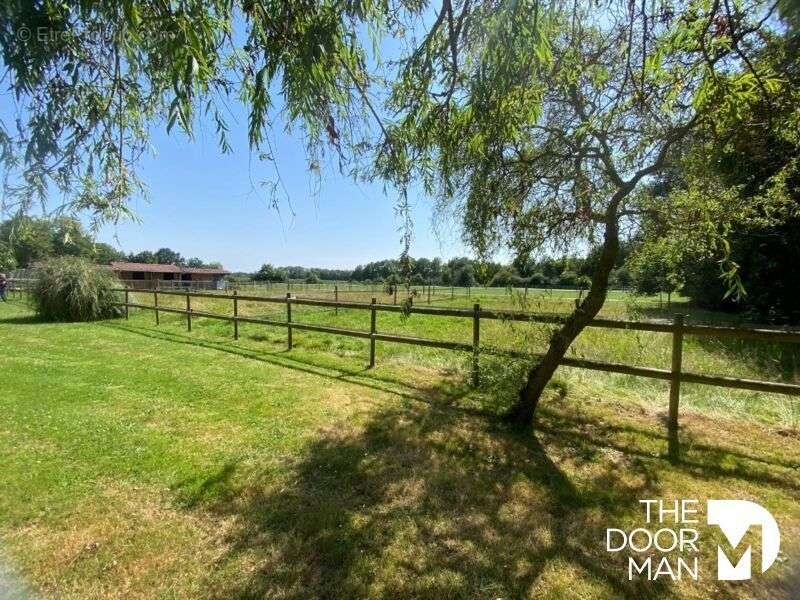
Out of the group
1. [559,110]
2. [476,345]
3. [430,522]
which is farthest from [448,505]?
[559,110]

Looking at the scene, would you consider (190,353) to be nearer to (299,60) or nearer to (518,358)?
(518,358)

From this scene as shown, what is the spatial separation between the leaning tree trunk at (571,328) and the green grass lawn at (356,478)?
28cm

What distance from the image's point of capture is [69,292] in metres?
12.4

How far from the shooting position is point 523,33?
1599 mm

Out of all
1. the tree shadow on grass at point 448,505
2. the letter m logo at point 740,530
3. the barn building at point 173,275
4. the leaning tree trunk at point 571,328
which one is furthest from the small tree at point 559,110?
the barn building at point 173,275

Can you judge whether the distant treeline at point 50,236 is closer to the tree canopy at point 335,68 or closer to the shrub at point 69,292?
the tree canopy at point 335,68

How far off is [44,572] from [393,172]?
9.10 ft

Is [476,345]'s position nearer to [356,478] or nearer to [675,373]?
[675,373]

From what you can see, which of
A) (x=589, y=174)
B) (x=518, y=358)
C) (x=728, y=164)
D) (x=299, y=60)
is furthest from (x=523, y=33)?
(x=728, y=164)

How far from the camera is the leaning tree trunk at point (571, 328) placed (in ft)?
12.8

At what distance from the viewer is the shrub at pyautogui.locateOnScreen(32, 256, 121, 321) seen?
12320mm

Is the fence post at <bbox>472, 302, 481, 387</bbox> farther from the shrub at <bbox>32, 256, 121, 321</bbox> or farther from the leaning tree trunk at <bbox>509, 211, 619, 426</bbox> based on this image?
the shrub at <bbox>32, 256, 121, 321</bbox>

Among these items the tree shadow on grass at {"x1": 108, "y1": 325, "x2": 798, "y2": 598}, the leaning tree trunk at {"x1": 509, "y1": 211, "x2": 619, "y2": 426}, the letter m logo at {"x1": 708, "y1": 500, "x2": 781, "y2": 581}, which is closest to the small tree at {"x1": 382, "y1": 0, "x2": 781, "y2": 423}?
the leaning tree trunk at {"x1": 509, "y1": 211, "x2": 619, "y2": 426}

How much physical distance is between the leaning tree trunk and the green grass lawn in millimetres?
278
